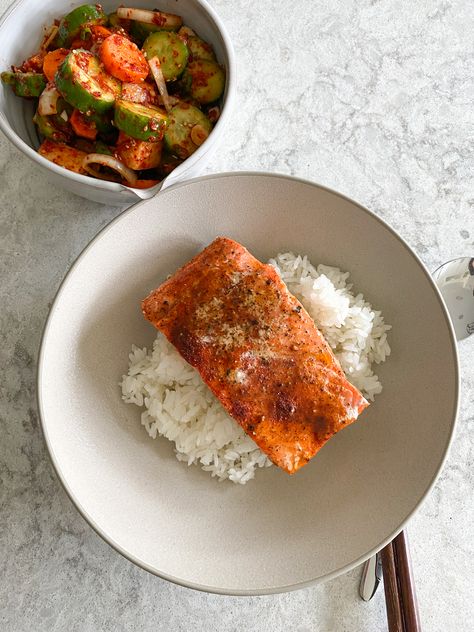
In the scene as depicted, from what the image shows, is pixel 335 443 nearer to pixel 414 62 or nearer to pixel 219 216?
pixel 219 216

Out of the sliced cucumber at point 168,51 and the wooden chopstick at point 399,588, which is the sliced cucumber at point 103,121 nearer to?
the sliced cucumber at point 168,51

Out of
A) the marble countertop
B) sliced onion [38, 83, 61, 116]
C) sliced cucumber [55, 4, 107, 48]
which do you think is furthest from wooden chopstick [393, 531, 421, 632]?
sliced cucumber [55, 4, 107, 48]

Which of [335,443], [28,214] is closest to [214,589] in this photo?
[335,443]

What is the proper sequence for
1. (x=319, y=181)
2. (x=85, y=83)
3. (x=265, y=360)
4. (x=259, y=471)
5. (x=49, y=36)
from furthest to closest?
(x=319, y=181), (x=259, y=471), (x=49, y=36), (x=265, y=360), (x=85, y=83)

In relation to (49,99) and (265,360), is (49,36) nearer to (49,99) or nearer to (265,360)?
(49,99)

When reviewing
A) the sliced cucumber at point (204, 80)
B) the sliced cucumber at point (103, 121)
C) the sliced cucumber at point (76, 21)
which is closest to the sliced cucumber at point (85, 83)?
the sliced cucumber at point (103, 121)

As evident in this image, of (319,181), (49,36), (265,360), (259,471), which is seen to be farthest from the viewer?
(319,181)

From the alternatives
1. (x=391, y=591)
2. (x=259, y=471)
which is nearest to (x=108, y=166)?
(x=259, y=471)
